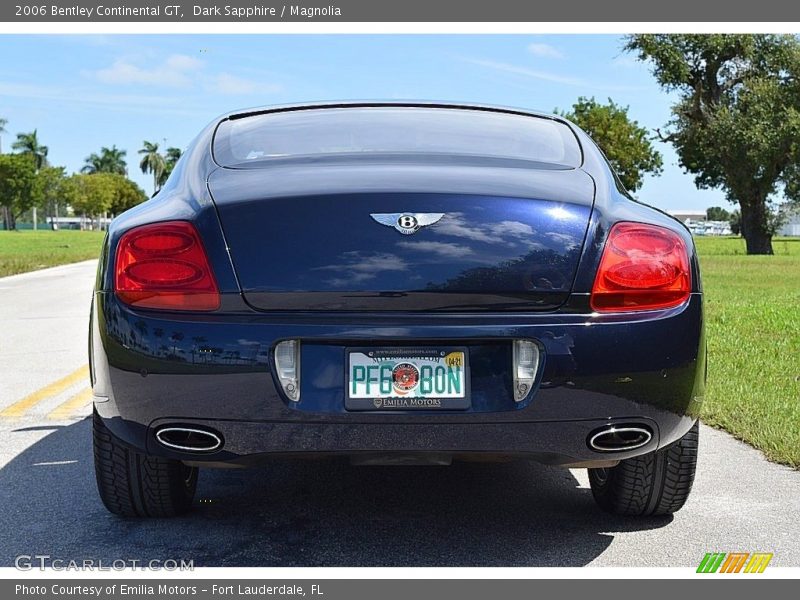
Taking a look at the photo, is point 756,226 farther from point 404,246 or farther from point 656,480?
point 404,246

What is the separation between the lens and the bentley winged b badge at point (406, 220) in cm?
332

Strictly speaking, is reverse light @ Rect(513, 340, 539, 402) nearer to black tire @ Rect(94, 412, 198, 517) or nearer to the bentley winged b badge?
the bentley winged b badge

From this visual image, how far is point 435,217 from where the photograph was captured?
3.33 meters

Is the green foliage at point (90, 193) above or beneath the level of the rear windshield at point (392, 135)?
beneath

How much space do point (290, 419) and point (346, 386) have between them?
196mm

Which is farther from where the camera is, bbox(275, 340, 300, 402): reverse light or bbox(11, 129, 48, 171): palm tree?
bbox(11, 129, 48, 171): palm tree

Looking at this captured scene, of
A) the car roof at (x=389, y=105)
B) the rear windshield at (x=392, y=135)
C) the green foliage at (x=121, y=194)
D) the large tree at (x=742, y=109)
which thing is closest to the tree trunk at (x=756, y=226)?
the large tree at (x=742, y=109)

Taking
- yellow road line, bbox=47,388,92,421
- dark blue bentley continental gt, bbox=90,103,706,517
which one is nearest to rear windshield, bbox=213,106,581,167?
dark blue bentley continental gt, bbox=90,103,706,517

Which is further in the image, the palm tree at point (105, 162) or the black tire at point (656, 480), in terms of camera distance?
the palm tree at point (105, 162)

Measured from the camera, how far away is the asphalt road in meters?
3.57

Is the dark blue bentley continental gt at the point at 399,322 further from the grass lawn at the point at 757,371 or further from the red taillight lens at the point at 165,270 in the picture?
the grass lawn at the point at 757,371

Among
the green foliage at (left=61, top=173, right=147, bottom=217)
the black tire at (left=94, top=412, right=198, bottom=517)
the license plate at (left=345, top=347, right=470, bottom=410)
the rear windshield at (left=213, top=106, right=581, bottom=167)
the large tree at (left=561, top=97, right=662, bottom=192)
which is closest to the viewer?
the license plate at (left=345, top=347, right=470, bottom=410)

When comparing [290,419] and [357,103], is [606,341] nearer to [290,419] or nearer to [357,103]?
[290,419]

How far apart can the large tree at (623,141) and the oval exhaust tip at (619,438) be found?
58920 mm
